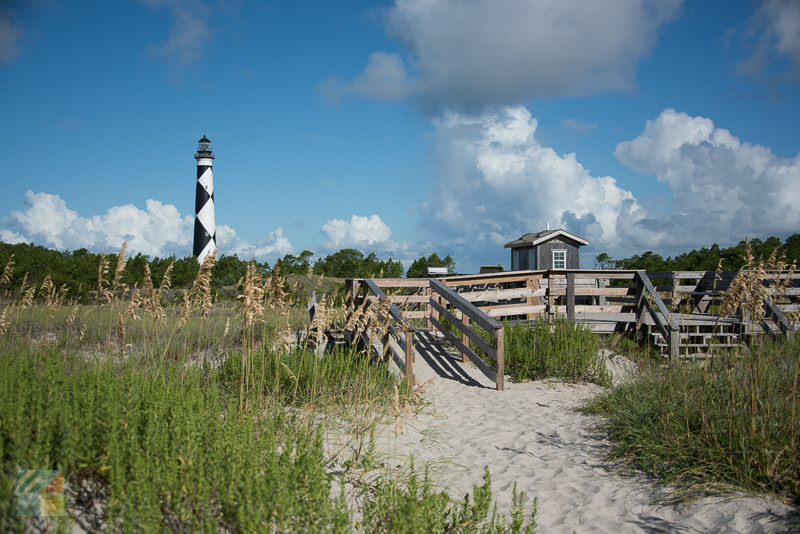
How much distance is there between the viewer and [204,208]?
90.2 feet

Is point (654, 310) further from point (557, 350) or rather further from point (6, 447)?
point (6, 447)

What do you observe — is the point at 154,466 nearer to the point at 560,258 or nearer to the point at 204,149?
the point at 560,258

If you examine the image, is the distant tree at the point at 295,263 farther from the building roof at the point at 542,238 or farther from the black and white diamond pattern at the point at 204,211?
the building roof at the point at 542,238

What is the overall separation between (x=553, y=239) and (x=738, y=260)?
10469mm

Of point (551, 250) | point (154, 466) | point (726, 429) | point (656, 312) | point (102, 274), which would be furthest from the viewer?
point (551, 250)

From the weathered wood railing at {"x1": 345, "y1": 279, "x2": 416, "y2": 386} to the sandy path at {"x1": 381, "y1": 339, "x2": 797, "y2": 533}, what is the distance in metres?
0.70

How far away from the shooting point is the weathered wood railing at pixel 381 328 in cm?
463

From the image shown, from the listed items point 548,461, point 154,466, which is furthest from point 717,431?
point 154,466

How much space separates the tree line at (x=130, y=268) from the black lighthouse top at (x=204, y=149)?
313 inches

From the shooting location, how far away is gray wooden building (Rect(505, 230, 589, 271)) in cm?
2400

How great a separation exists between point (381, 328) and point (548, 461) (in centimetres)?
201

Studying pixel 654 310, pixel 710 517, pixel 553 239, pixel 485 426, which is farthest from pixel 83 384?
pixel 553 239

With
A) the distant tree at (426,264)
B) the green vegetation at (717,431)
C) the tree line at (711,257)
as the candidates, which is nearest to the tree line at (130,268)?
the distant tree at (426,264)

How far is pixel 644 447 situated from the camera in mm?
4059
